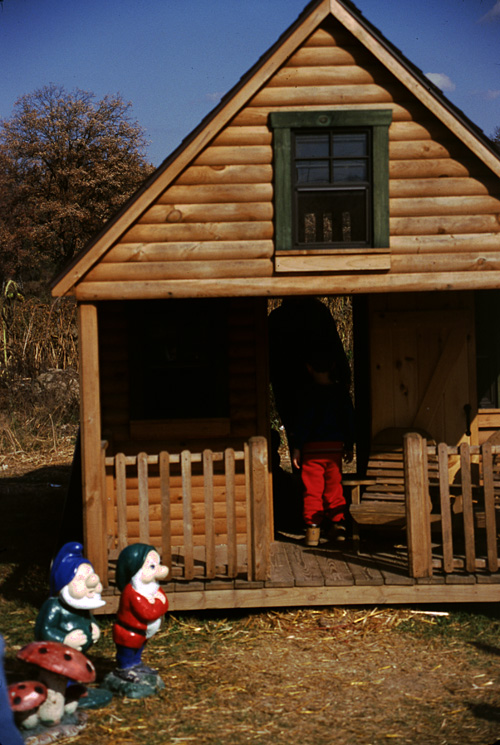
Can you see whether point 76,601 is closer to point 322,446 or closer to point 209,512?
point 209,512

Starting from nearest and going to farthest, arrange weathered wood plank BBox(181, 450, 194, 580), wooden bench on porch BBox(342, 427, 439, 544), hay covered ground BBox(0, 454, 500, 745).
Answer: hay covered ground BBox(0, 454, 500, 745)
weathered wood plank BBox(181, 450, 194, 580)
wooden bench on porch BBox(342, 427, 439, 544)

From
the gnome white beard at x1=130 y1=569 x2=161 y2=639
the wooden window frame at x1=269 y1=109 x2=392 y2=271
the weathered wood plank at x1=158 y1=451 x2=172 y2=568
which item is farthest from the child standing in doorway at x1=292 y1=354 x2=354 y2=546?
the gnome white beard at x1=130 y1=569 x2=161 y2=639

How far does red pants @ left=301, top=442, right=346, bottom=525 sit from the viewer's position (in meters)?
8.95

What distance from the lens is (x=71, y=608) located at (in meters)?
5.57

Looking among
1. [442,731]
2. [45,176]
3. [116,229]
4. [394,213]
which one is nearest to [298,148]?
[394,213]

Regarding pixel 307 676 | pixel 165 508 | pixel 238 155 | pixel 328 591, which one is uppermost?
pixel 238 155

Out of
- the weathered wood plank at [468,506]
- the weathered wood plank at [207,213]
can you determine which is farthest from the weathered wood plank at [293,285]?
the weathered wood plank at [468,506]

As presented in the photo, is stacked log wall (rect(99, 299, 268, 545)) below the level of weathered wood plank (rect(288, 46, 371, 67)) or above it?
below

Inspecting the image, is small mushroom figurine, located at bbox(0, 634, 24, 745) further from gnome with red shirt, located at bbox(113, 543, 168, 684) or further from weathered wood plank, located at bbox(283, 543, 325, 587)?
weathered wood plank, located at bbox(283, 543, 325, 587)

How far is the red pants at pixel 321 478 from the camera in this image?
895 centimetres

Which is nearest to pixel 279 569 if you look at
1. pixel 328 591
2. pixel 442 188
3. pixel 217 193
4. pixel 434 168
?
pixel 328 591

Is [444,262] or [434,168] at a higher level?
[434,168]

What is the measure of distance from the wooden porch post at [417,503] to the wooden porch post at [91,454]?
2.74 m

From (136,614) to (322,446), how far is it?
3643 millimetres
